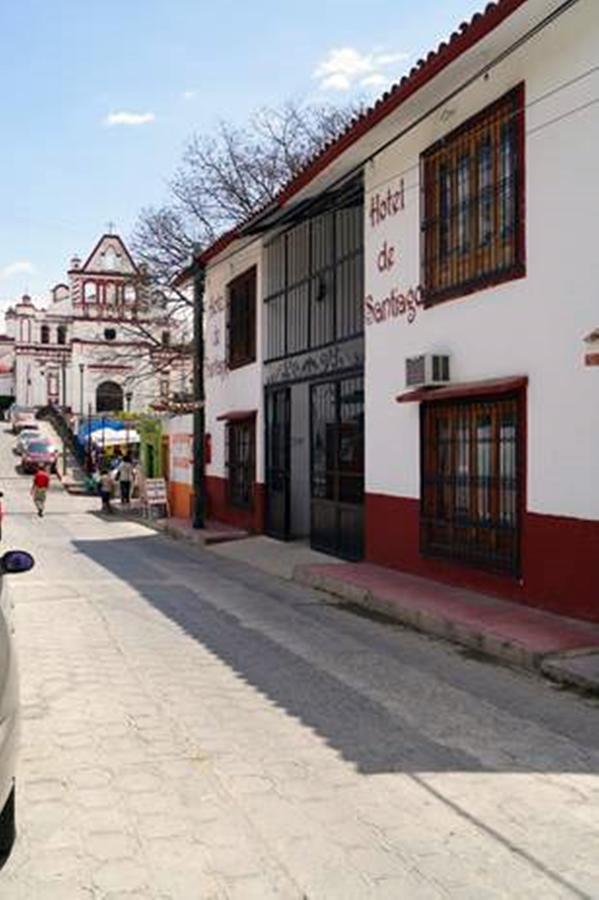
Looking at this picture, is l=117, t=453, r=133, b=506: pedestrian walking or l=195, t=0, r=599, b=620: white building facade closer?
l=195, t=0, r=599, b=620: white building facade

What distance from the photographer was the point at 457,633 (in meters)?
9.03

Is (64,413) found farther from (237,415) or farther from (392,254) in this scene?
(392,254)

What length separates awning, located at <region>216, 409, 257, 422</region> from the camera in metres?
19.5

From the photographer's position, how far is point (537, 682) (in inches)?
291

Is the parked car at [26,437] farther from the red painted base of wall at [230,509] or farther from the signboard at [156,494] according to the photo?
the red painted base of wall at [230,509]

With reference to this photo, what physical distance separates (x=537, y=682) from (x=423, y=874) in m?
3.64

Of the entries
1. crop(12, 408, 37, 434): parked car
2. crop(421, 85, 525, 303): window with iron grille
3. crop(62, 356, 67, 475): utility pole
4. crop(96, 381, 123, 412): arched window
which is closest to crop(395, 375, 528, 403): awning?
crop(421, 85, 525, 303): window with iron grille

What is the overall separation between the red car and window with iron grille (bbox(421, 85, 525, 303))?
125 feet

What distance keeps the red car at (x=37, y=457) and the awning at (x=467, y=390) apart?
124ft

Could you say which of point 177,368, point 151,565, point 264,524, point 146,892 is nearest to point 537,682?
point 146,892

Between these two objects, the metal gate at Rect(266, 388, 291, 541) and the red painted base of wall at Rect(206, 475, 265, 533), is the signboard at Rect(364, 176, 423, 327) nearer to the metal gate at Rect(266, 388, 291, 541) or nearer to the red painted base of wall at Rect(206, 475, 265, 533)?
the metal gate at Rect(266, 388, 291, 541)

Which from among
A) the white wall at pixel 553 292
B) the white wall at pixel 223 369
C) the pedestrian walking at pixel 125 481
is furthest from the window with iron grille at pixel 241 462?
the pedestrian walking at pixel 125 481

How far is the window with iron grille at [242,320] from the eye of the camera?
19.9 meters

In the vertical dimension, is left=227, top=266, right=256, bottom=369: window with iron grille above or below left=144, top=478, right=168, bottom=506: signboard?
above
